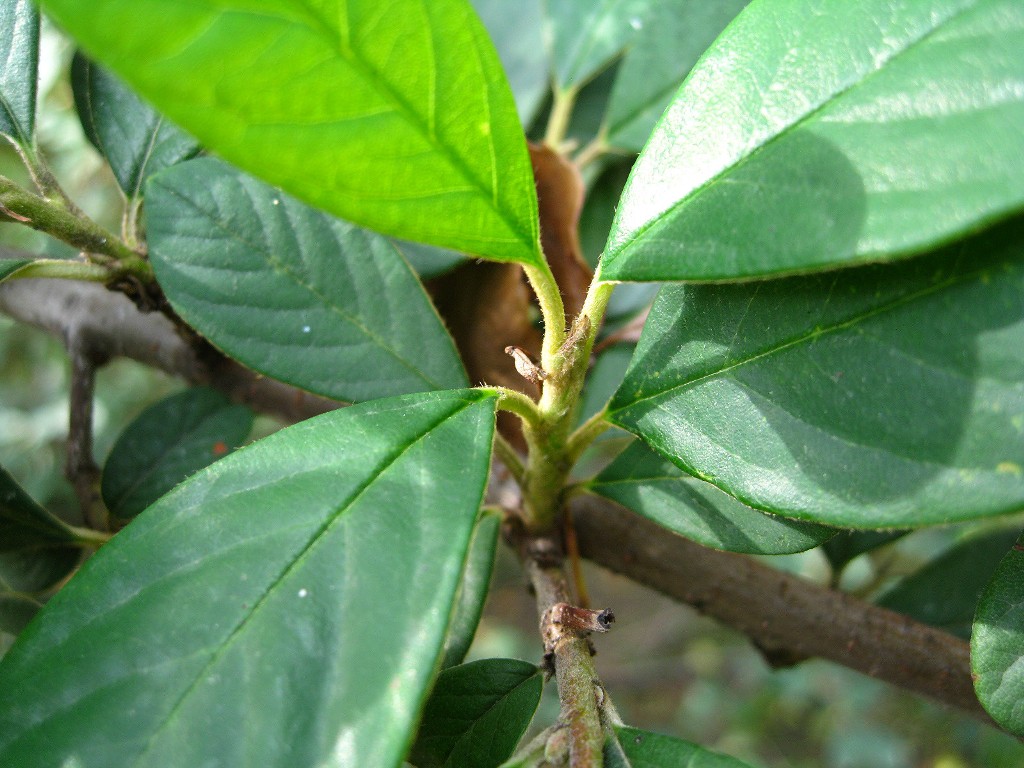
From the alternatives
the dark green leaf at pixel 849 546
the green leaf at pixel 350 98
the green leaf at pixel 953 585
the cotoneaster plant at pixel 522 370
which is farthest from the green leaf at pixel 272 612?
the green leaf at pixel 953 585

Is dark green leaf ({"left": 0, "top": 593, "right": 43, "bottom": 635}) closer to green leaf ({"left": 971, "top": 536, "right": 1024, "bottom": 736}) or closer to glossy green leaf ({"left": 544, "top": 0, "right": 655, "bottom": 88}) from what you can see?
green leaf ({"left": 971, "top": 536, "right": 1024, "bottom": 736})

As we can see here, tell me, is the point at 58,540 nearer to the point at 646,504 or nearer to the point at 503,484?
the point at 503,484

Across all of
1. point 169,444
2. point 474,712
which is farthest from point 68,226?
point 474,712

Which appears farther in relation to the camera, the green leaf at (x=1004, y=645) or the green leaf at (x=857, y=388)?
the green leaf at (x=1004, y=645)

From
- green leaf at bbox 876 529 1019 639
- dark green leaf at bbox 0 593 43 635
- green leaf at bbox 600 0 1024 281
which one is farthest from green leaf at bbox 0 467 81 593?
green leaf at bbox 876 529 1019 639

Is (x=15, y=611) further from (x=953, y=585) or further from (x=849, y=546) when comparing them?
(x=953, y=585)

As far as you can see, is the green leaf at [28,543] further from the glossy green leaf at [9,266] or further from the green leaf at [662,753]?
the green leaf at [662,753]
